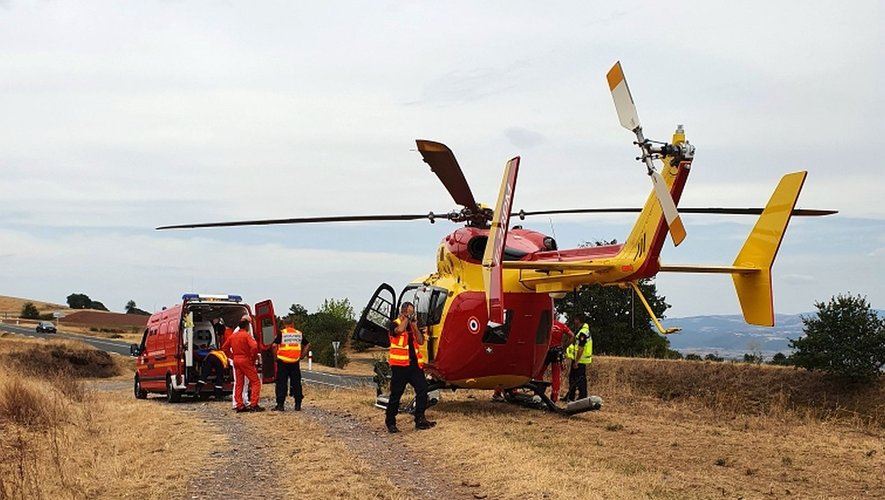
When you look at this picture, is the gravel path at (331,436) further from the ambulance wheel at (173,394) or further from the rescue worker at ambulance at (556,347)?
the ambulance wheel at (173,394)

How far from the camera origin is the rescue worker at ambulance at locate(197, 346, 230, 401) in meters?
20.3

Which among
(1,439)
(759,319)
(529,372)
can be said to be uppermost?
(759,319)

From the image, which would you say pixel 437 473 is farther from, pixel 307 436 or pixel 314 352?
pixel 314 352

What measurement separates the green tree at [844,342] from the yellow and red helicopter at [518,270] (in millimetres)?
9569

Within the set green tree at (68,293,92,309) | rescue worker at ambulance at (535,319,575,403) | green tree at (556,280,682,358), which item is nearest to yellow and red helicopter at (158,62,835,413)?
rescue worker at ambulance at (535,319,575,403)

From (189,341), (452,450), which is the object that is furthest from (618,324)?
(452,450)

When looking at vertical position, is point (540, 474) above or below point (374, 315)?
below

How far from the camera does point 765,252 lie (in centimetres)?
1164

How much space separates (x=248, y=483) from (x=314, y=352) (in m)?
41.3

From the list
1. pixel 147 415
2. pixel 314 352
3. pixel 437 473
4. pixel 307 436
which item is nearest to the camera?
pixel 437 473

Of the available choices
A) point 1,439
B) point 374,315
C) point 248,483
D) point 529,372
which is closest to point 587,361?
point 529,372

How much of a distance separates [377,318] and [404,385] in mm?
3787

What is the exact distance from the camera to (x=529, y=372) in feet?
48.2

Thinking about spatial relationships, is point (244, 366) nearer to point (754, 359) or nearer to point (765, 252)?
point (765, 252)
